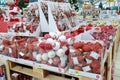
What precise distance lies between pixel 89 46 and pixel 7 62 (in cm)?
101

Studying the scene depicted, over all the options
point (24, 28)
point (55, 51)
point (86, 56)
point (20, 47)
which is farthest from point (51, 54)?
point (24, 28)

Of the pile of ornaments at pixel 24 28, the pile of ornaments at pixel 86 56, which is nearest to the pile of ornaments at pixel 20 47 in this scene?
the pile of ornaments at pixel 24 28

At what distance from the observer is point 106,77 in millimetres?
2018

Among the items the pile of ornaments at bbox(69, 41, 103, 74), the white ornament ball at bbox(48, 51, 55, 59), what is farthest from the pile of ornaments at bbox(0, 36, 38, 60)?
the pile of ornaments at bbox(69, 41, 103, 74)

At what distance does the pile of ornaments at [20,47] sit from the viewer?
173 centimetres

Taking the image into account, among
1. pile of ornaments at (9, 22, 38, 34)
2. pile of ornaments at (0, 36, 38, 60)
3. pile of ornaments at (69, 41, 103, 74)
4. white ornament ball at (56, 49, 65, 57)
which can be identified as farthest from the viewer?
pile of ornaments at (9, 22, 38, 34)

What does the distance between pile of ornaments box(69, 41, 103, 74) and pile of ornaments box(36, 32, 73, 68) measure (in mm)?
77

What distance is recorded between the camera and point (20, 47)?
1.81 m

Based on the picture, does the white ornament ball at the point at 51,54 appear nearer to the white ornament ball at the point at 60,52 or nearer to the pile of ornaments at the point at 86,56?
the white ornament ball at the point at 60,52

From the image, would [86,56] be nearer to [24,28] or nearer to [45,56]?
[45,56]

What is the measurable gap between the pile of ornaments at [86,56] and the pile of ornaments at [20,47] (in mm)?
421

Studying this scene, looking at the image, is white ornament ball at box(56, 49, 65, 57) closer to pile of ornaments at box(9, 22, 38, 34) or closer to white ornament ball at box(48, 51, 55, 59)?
white ornament ball at box(48, 51, 55, 59)

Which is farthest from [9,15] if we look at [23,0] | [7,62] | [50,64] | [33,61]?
[23,0]

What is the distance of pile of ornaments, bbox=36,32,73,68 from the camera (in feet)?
5.00
